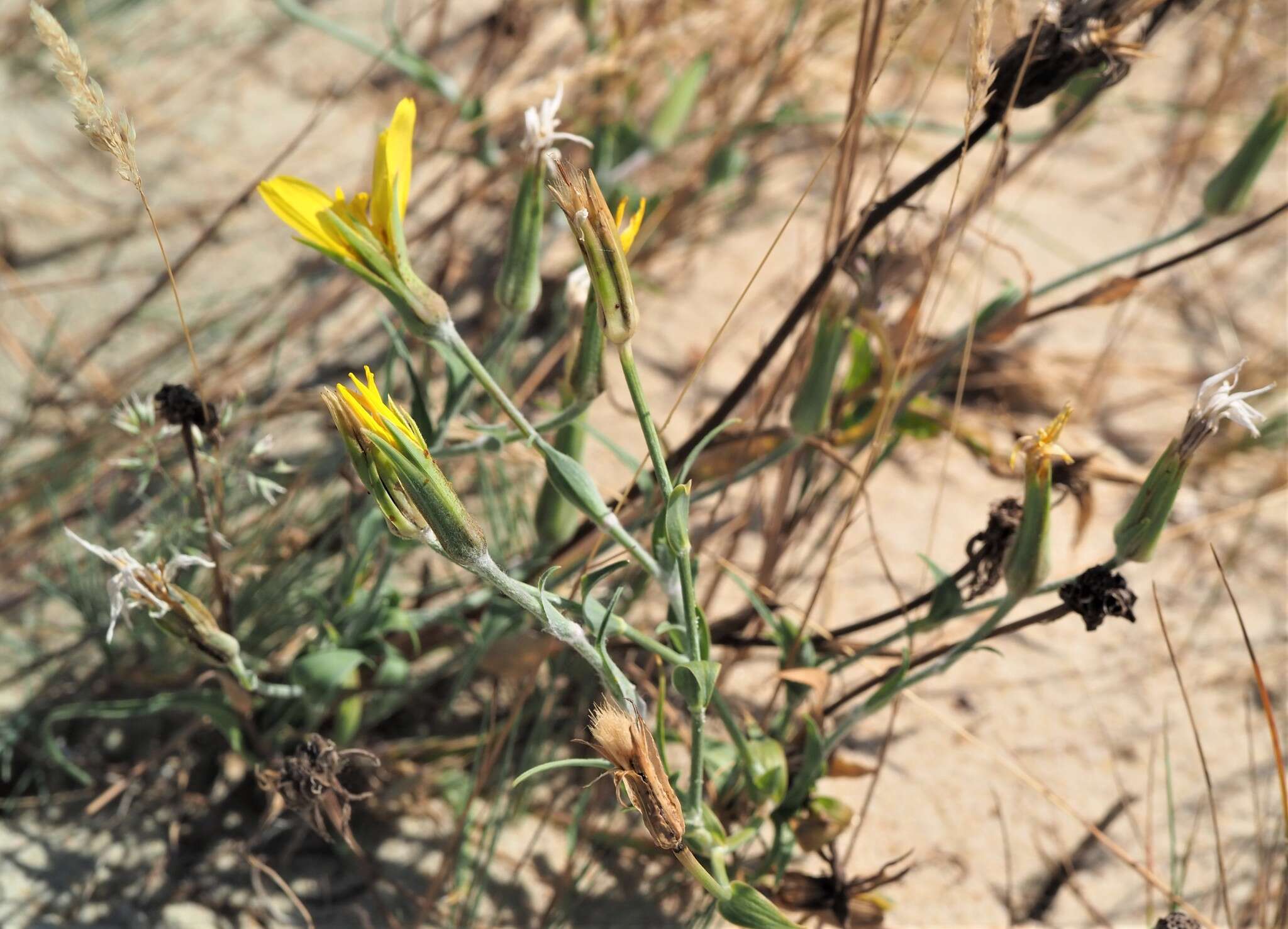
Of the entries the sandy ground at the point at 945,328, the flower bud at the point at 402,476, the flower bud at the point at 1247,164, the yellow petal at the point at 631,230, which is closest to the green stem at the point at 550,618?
the flower bud at the point at 402,476

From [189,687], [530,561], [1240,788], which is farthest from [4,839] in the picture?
[1240,788]

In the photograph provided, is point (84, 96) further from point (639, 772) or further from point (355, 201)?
point (639, 772)

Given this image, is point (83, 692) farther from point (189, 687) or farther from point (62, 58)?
point (62, 58)

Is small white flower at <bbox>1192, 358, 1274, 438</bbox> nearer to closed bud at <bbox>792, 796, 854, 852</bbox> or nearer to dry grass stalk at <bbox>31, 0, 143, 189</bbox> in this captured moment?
closed bud at <bbox>792, 796, 854, 852</bbox>

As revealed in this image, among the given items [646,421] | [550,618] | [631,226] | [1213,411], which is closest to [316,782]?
[550,618]

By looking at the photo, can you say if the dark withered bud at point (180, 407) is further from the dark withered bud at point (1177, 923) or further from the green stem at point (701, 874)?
the dark withered bud at point (1177, 923)
